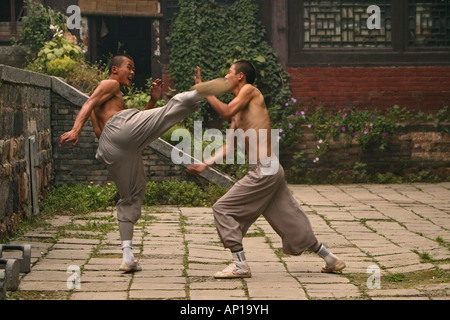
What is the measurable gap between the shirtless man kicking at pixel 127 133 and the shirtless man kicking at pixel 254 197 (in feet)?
0.82

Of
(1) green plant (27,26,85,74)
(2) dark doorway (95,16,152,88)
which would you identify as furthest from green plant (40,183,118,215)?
(2) dark doorway (95,16,152,88)

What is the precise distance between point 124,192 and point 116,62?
115 cm

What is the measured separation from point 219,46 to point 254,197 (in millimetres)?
7877

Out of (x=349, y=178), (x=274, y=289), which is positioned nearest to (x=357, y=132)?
(x=349, y=178)

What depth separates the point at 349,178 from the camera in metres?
12.6

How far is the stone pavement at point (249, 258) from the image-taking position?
16.3 feet

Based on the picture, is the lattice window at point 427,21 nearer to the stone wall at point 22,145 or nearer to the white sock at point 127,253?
the stone wall at point 22,145

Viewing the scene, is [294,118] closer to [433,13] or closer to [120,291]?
[433,13]

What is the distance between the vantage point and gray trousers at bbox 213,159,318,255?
5578 mm

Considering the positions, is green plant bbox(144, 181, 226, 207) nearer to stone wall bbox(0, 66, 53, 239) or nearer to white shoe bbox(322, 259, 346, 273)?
stone wall bbox(0, 66, 53, 239)

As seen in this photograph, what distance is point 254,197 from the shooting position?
564 centimetres
